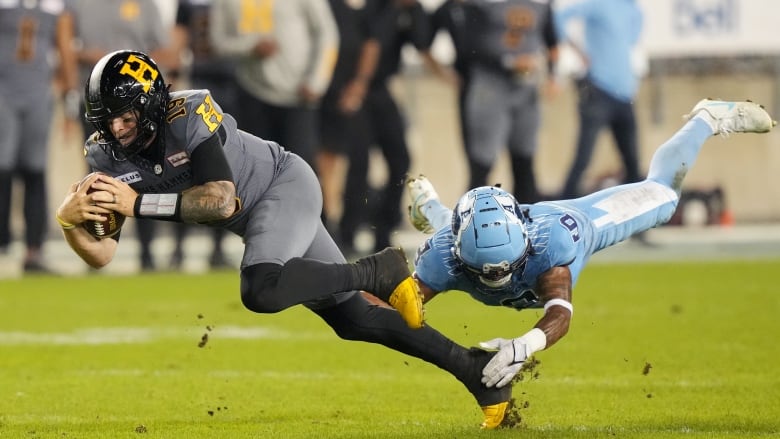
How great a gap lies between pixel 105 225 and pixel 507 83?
289 inches

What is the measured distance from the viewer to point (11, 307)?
974 cm

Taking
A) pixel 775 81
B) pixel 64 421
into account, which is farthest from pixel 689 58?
pixel 64 421

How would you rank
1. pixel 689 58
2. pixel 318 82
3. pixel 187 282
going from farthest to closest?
1. pixel 689 58
2. pixel 318 82
3. pixel 187 282

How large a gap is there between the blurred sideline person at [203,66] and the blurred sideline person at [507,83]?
1.93m

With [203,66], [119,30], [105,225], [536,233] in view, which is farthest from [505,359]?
[203,66]

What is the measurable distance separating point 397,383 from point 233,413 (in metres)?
1.07

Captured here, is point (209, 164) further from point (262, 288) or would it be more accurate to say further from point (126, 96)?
point (262, 288)

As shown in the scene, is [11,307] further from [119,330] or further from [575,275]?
[575,275]

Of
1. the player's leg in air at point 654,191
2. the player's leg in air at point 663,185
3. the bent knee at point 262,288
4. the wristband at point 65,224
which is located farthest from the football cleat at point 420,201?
the wristband at point 65,224

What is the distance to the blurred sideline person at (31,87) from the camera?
11.7 meters

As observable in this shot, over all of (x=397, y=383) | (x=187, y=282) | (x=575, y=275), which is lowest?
(x=187, y=282)

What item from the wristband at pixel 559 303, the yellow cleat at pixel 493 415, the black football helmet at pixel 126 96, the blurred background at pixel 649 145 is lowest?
the blurred background at pixel 649 145

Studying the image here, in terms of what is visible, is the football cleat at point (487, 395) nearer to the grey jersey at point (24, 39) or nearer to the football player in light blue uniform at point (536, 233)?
the football player in light blue uniform at point (536, 233)

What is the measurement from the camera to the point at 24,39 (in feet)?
38.4
